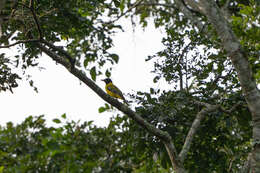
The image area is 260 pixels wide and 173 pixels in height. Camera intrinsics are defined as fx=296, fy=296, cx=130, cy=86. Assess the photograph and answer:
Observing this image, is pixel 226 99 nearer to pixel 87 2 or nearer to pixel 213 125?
pixel 213 125

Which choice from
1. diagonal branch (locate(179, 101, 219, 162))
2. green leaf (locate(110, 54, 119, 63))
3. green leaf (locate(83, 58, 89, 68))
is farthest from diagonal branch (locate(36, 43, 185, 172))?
green leaf (locate(110, 54, 119, 63))

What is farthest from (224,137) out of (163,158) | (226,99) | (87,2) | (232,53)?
(87,2)

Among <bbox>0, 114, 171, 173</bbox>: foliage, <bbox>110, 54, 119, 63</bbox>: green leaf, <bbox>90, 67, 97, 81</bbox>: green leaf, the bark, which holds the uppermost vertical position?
<bbox>110, 54, 119, 63</bbox>: green leaf

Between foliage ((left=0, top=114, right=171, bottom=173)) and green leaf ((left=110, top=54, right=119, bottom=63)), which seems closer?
foliage ((left=0, top=114, right=171, bottom=173))

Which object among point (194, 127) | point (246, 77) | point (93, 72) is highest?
point (93, 72)

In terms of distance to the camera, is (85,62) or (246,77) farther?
(85,62)

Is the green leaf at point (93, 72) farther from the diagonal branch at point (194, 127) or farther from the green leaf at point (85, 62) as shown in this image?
the diagonal branch at point (194, 127)

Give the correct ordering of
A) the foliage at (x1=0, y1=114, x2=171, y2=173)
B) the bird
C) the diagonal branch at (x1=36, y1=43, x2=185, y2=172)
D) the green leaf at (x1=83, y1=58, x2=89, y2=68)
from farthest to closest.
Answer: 1. the bird
2. the green leaf at (x1=83, y1=58, x2=89, y2=68)
3. the diagonal branch at (x1=36, y1=43, x2=185, y2=172)
4. the foliage at (x1=0, y1=114, x2=171, y2=173)

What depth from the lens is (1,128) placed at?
261 cm

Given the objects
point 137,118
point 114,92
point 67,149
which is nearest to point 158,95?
point 137,118

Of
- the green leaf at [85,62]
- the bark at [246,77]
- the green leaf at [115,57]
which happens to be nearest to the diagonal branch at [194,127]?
the bark at [246,77]

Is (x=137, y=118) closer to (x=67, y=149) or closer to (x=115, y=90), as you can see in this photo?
(x=67, y=149)

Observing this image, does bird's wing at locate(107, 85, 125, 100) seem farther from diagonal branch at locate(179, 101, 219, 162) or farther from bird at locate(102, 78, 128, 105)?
diagonal branch at locate(179, 101, 219, 162)

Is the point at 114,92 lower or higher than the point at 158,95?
higher
